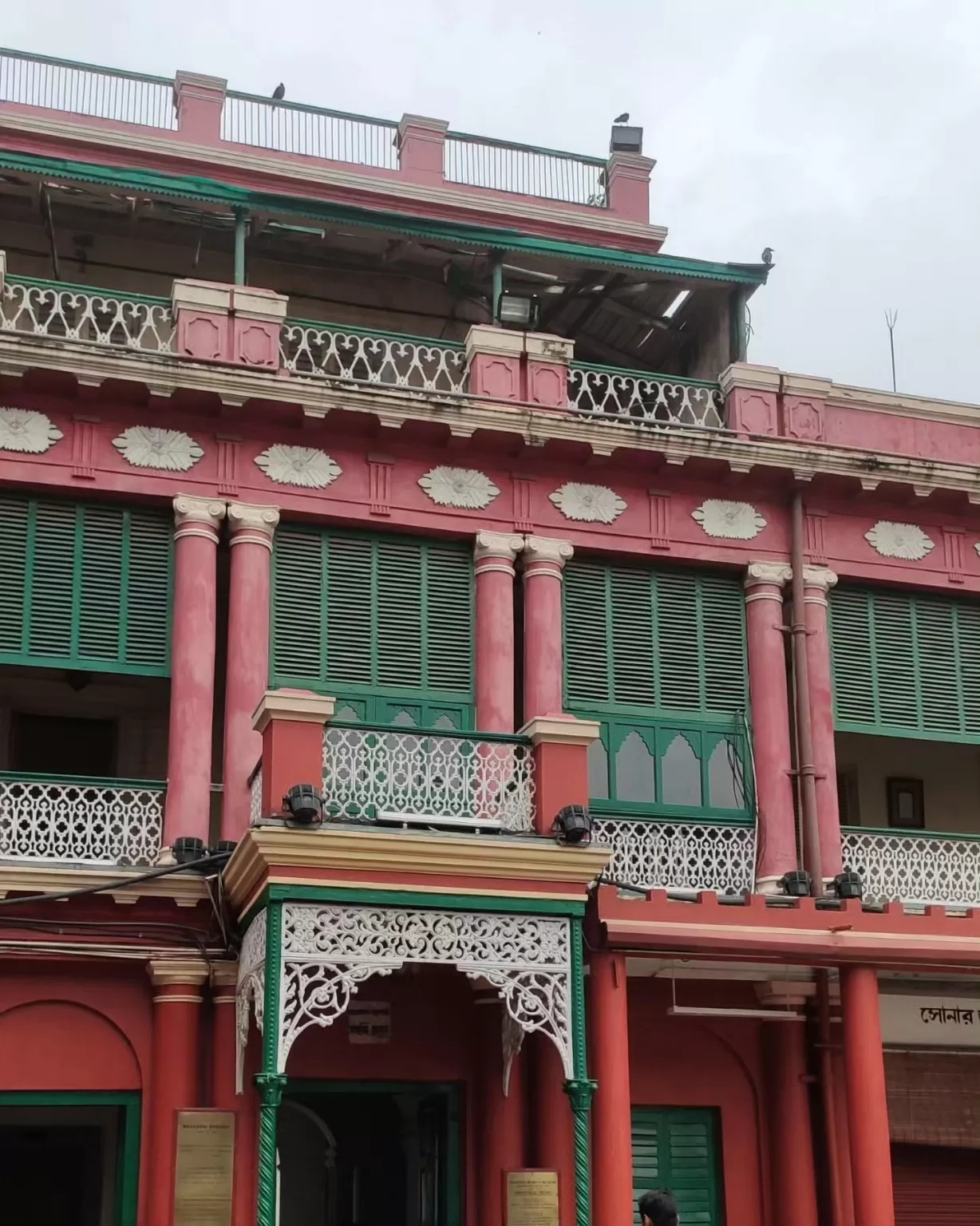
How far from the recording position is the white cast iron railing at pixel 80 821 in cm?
1370

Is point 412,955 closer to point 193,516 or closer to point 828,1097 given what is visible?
point 193,516

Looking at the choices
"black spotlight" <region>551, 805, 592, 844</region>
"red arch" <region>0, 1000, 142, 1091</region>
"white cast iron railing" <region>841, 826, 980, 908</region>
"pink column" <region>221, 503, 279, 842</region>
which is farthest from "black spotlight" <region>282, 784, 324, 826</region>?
"white cast iron railing" <region>841, 826, 980, 908</region>

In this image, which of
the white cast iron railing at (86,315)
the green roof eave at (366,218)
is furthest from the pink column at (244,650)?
the green roof eave at (366,218)

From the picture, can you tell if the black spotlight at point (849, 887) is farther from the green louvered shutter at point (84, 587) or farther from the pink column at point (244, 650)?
the green louvered shutter at point (84, 587)

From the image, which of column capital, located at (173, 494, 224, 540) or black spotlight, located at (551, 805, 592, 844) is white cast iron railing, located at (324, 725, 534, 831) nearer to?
black spotlight, located at (551, 805, 592, 844)

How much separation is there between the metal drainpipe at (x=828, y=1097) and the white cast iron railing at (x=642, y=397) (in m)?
5.51

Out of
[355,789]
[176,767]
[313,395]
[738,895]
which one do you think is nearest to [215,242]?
[313,395]

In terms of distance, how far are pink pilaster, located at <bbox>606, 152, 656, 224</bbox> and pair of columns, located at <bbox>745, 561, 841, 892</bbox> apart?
6.19 meters

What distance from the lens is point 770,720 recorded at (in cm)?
1596

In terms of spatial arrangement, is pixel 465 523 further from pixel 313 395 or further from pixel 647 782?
pixel 647 782

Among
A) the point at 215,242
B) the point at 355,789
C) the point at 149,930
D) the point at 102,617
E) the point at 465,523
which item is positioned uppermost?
the point at 215,242

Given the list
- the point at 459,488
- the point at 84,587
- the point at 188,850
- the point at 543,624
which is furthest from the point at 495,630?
the point at 84,587

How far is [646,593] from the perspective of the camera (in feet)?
53.5

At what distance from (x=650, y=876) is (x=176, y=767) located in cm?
423
